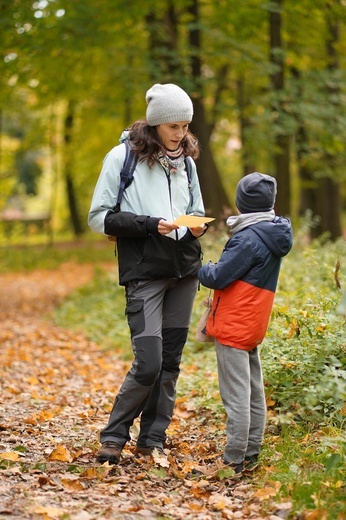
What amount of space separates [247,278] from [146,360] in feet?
2.66

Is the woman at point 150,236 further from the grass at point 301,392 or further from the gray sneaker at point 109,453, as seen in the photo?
the grass at point 301,392

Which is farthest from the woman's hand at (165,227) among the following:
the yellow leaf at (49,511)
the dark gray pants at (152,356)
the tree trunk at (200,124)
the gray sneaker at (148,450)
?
the tree trunk at (200,124)

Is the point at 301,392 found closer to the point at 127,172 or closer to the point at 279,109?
the point at 127,172

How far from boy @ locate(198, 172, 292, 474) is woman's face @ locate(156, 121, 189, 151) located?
0.53 meters

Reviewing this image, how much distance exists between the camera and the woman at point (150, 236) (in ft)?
15.2

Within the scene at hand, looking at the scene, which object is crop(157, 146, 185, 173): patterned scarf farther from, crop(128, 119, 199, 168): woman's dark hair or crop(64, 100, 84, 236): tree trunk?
crop(64, 100, 84, 236): tree trunk

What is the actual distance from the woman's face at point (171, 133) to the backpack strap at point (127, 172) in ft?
0.70

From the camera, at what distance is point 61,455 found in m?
4.84

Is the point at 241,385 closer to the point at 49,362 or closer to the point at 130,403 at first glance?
the point at 130,403

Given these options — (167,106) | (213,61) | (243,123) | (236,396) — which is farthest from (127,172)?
(243,123)

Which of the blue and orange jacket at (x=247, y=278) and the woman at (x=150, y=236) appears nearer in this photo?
the blue and orange jacket at (x=247, y=278)

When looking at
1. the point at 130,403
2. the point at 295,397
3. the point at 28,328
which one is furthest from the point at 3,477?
the point at 28,328

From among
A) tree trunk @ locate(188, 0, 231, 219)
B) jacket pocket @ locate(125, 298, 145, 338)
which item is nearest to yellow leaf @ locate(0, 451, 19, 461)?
jacket pocket @ locate(125, 298, 145, 338)

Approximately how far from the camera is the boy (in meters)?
4.39
